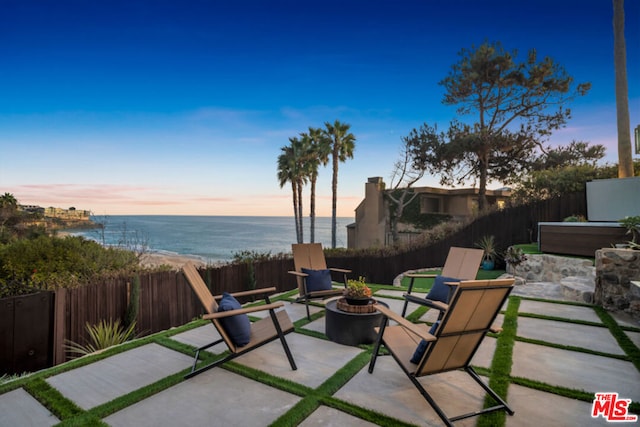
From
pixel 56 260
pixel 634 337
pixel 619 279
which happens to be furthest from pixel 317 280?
pixel 56 260

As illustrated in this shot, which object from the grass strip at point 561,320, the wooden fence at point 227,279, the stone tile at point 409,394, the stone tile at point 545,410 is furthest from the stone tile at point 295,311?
the grass strip at point 561,320

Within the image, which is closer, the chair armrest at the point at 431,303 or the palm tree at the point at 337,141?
the chair armrest at the point at 431,303

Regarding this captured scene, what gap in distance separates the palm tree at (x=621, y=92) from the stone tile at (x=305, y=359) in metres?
12.0

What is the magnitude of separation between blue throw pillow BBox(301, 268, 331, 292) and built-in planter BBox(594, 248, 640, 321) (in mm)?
4092

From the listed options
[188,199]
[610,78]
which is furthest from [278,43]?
[188,199]

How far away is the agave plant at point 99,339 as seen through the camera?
3699 millimetres

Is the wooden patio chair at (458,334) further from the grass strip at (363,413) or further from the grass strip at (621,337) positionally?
the grass strip at (621,337)

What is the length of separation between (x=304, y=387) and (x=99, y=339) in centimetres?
280

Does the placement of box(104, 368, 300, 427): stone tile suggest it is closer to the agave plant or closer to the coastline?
the agave plant

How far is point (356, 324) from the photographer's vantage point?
11.1ft

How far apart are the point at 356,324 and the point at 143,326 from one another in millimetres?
3064

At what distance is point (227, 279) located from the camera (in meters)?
5.83

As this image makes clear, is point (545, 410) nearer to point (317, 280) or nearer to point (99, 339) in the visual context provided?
point (317, 280)

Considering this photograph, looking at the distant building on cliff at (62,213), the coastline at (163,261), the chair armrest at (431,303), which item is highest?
the distant building on cliff at (62,213)
